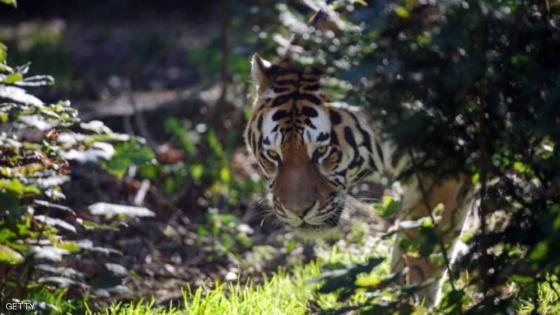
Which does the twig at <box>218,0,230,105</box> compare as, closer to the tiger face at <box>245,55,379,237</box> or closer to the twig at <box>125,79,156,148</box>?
the twig at <box>125,79,156,148</box>

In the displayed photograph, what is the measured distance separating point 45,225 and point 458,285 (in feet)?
7.22

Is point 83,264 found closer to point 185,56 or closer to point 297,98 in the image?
point 297,98

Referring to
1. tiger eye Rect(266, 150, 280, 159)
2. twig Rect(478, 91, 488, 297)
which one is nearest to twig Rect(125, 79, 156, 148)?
tiger eye Rect(266, 150, 280, 159)

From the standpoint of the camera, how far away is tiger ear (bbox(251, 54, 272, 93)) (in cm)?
515

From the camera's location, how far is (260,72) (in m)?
5.19

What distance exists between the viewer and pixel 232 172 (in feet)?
26.6

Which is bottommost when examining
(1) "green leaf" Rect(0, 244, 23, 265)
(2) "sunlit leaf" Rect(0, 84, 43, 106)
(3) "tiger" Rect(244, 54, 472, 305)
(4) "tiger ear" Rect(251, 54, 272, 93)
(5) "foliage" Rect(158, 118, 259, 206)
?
(1) "green leaf" Rect(0, 244, 23, 265)

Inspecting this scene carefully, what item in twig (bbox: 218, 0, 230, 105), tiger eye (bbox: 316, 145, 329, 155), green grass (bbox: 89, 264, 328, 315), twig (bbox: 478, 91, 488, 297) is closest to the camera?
twig (bbox: 478, 91, 488, 297)

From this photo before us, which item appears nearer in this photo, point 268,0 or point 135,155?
point 135,155

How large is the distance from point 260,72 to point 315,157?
0.65 metres

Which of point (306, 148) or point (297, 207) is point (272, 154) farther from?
point (297, 207)

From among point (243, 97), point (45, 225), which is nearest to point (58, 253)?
point (45, 225)

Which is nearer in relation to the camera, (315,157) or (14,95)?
(14,95)

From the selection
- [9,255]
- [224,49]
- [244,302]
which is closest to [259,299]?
[244,302]
